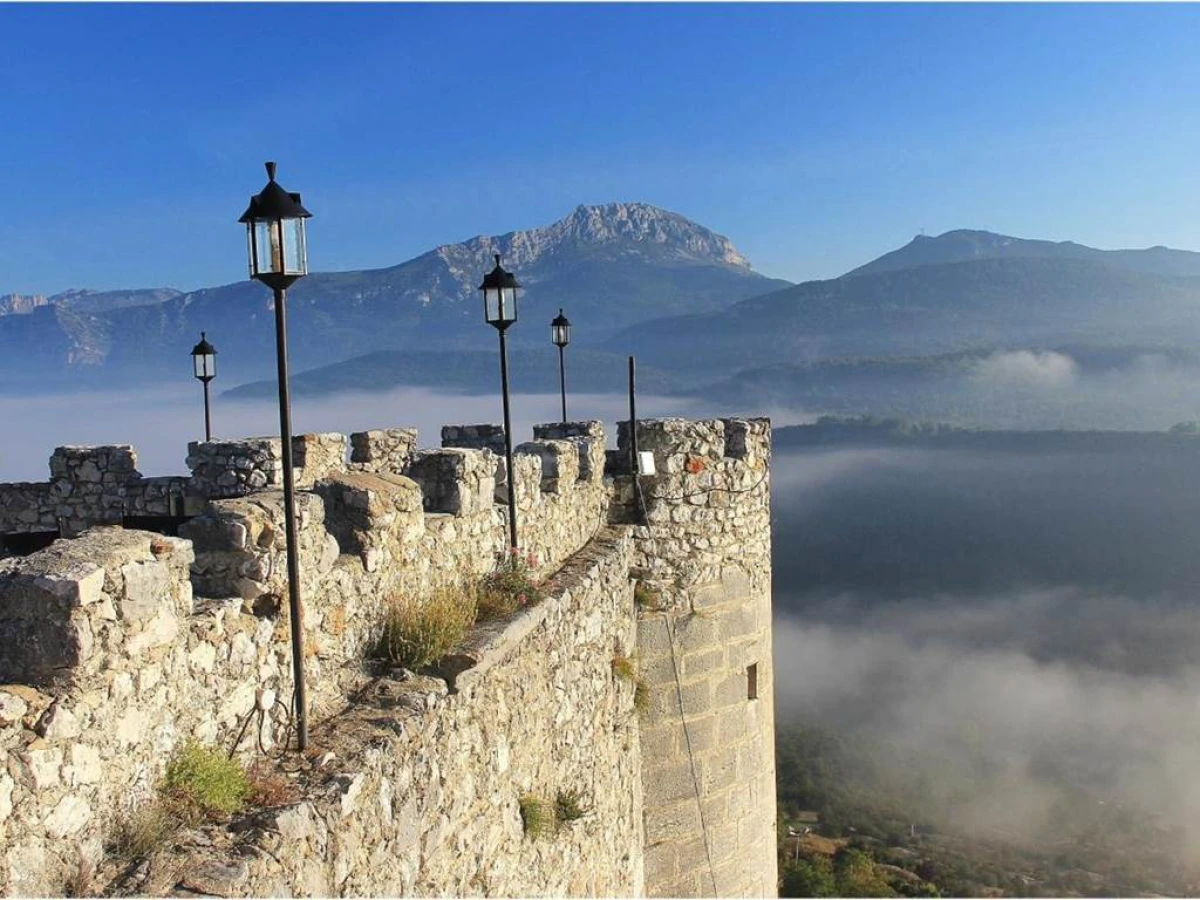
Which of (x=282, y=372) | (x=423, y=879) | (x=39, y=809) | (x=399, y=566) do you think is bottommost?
(x=423, y=879)

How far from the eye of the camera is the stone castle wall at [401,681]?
11.4 ft

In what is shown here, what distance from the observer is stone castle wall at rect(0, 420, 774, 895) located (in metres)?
3.48

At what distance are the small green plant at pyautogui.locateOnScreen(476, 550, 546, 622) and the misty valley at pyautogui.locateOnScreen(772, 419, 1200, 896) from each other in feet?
130

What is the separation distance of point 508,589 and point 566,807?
1.30 meters

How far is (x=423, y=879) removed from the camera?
475 centimetres

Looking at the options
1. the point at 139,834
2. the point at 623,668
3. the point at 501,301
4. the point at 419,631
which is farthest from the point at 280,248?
the point at 623,668

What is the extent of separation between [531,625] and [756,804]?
5246mm

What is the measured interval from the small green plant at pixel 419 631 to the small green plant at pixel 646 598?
4180 millimetres

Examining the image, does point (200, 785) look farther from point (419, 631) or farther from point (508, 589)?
point (508, 589)

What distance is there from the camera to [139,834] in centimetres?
358

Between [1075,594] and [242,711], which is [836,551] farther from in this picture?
[242,711]

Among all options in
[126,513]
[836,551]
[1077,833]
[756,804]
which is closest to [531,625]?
[756,804]

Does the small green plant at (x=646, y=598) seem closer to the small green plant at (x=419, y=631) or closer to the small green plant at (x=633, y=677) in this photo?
the small green plant at (x=633, y=677)

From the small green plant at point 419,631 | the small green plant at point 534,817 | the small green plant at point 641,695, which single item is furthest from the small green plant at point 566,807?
the small green plant at point 641,695
